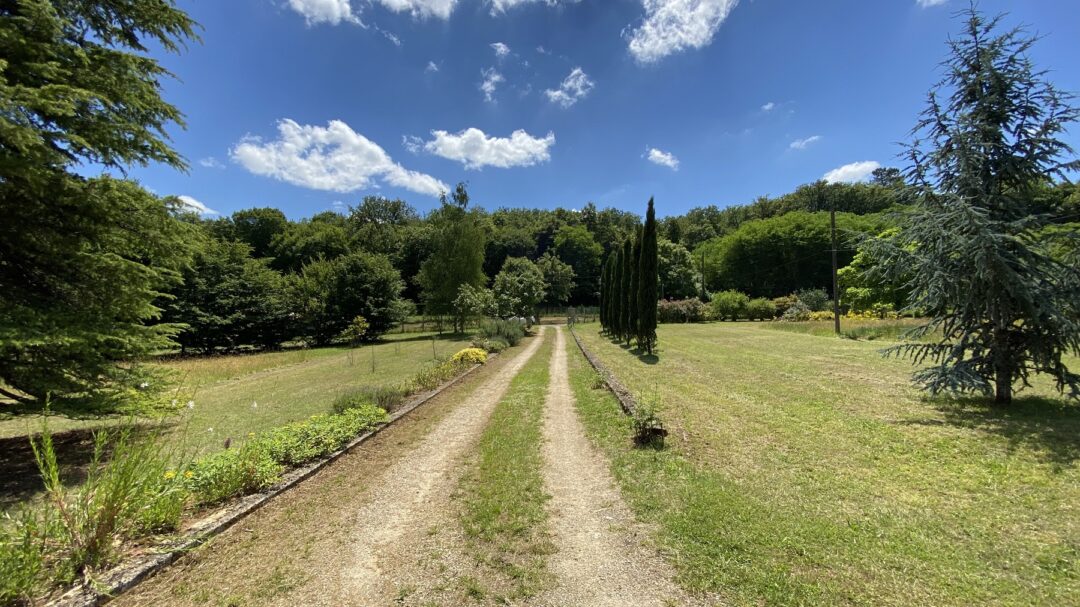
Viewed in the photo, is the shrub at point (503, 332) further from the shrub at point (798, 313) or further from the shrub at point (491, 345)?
the shrub at point (798, 313)

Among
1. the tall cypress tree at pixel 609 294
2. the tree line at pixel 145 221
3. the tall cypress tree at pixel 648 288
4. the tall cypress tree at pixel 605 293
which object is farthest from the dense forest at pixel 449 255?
the tall cypress tree at pixel 609 294

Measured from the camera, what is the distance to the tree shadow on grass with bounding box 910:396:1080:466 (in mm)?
5773

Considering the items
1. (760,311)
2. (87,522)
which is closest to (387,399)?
(87,522)

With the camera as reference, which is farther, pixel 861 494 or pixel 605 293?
pixel 605 293

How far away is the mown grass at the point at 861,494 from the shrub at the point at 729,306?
36.8 meters

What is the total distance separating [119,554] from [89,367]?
536 centimetres

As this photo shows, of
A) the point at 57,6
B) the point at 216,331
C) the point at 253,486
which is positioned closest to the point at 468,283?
the point at 216,331

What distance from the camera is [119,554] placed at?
10.9 ft

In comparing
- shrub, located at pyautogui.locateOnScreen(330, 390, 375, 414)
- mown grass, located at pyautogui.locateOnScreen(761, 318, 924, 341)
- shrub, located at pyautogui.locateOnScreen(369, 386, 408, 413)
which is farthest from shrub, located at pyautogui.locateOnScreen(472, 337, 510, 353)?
mown grass, located at pyautogui.locateOnScreen(761, 318, 924, 341)

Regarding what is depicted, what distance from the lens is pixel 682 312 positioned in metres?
44.2

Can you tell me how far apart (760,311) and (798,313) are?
6.78m

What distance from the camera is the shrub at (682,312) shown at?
145 ft

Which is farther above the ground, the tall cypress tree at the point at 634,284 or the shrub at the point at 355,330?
the tall cypress tree at the point at 634,284

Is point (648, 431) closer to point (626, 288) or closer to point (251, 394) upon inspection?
point (251, 394)
